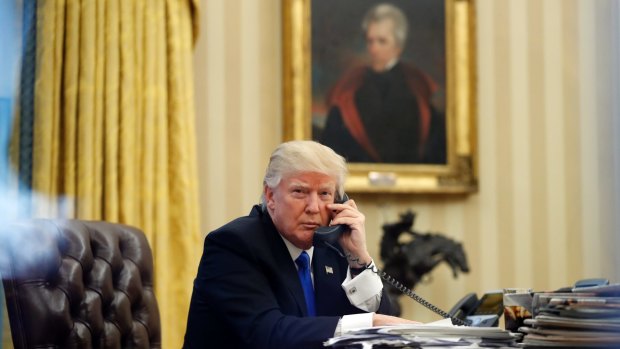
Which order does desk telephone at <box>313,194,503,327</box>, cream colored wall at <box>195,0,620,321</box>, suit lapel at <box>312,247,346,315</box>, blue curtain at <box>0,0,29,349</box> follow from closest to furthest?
desk telephone at <box>313,194,503,327</box> → suit lapel at <box>312,247,346,315</box> → blue curtain at <box>0,0,29,349</box> → cream colored wall at <box>195,0,620,321</box>

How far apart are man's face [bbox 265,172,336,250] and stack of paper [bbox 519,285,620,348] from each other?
45.5 inches

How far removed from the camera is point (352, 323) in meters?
2.42

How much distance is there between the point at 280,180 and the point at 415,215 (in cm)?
293

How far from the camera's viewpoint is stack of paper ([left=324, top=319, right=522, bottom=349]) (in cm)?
211

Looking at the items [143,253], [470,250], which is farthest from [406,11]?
[143,253]

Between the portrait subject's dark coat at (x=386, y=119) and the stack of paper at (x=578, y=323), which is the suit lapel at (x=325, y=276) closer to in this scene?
the stack of paper at (x=578, y=323)

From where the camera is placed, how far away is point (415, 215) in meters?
5.91

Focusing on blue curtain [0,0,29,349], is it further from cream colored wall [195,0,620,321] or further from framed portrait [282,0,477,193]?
framed portrait [282,0,477,193]

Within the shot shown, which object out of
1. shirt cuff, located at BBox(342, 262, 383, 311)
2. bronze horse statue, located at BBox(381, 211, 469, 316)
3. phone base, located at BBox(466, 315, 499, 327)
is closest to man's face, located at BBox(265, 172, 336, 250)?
shirt cuff, located at BBox(342, 262, 383, 311)

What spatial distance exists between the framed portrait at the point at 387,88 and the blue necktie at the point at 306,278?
8.86 feet

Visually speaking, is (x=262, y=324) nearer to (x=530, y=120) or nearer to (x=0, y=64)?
(x=0, y=64)

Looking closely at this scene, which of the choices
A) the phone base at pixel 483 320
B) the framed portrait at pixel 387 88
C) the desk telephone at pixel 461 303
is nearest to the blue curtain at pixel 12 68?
the framed portrait at pixel 387 88

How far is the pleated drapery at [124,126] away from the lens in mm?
4973

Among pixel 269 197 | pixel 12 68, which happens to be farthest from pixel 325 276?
pixel 12 68
